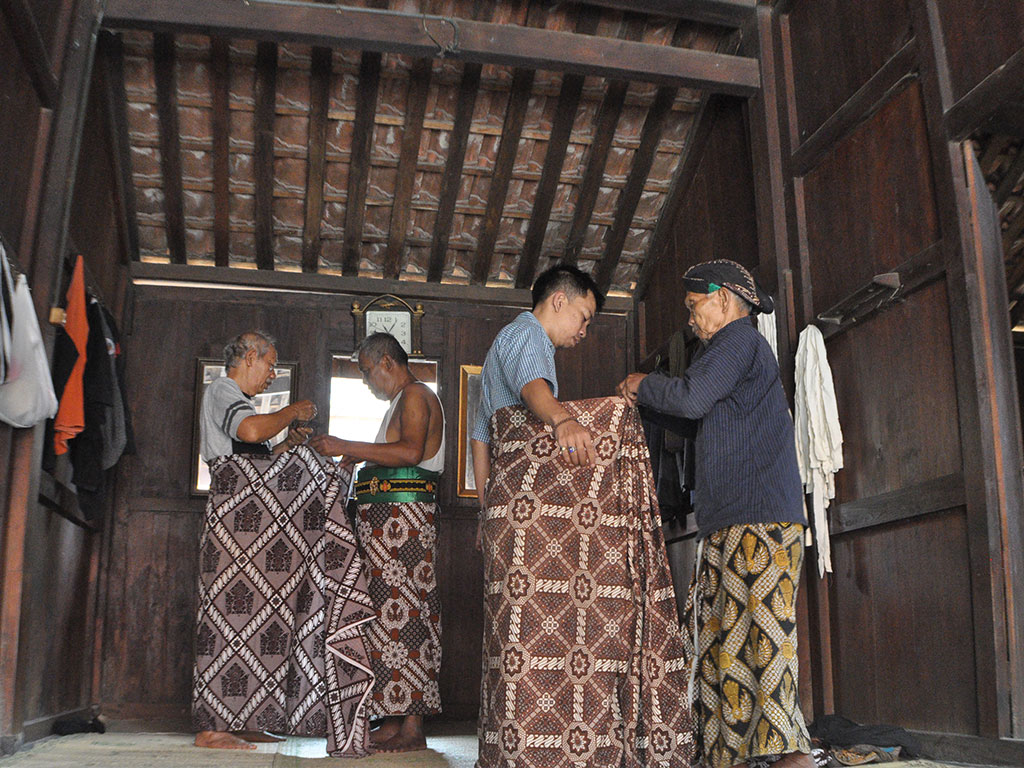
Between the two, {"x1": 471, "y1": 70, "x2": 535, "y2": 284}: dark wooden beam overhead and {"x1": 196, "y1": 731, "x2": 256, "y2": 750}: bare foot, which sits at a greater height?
{"x1": 471, "y1": 70, "x2": 535, "y2": 284}: dark wooden beam overhead

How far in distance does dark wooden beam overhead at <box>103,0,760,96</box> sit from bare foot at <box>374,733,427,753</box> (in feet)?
9.81

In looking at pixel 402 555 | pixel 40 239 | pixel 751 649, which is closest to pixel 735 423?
pixel 751 649

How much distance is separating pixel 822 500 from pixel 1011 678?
111 cm

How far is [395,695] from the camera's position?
3951 millimetres

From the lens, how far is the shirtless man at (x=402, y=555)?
157 inches

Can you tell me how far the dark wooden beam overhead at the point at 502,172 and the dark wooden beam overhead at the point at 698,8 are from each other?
0.57 metres

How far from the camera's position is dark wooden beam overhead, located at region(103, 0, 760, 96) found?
4.27 metres

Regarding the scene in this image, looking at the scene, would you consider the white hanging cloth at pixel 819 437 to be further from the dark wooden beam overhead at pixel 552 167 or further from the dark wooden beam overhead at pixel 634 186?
the dark wooden beam overhead at pixel 552 167

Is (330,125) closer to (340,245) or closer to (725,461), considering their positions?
(340,245)

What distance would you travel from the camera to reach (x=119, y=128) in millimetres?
5145

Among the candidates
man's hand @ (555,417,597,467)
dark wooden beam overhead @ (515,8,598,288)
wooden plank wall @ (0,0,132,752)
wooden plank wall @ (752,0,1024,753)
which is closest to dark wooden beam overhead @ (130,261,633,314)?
dark wooden beam overhead @ (515,8,598,288)

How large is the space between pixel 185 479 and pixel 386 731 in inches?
95.8

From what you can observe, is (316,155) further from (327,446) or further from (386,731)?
(386,731)

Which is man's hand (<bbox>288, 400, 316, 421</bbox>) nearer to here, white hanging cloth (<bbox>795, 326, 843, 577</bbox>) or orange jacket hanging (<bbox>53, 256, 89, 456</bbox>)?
orange jacket hanging (<bbox>53, 256, 89, 456</bbox>)
